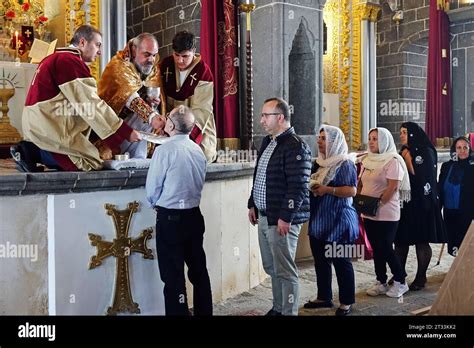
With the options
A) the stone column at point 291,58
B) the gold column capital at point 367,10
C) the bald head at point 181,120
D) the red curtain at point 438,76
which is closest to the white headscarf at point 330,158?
the bald head at point 181,120

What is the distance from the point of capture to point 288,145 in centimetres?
327

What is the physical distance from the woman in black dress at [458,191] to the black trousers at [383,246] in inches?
36.2

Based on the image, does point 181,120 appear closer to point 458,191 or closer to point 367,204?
point 367,204

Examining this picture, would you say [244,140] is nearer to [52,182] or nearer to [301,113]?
[301,113]

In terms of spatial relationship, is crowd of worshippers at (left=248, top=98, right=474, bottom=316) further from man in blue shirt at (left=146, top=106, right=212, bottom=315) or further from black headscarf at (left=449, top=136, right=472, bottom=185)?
man in blue shirt at (left=146, top=106, right=212, bottom=315)

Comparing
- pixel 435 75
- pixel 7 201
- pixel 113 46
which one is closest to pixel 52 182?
pixel 7 201

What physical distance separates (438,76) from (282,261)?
260 inches

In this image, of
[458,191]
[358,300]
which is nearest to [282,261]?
[358,300]

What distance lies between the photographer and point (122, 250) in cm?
343

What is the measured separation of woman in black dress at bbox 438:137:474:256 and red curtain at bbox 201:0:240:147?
2.22 m

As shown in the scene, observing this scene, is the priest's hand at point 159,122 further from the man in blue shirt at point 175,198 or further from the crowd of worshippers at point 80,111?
the man in blue shirt at point 175,198

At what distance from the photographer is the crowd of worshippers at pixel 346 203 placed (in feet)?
10.8

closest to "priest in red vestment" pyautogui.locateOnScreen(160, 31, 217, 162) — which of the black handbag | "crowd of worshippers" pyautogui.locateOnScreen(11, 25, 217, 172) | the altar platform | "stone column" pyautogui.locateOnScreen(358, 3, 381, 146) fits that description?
"crowd of worshippers" pyautogui.locateOnScreen(11, 25, 217, 172)
